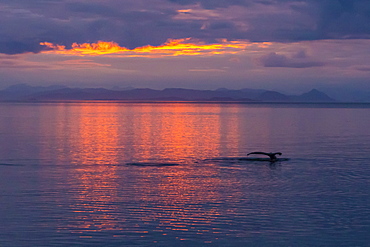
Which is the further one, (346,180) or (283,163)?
(283,163)

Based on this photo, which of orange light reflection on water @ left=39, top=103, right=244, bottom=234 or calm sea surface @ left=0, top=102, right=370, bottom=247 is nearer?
calm sea surface @ left=0, top=102, right=370, bottom=247

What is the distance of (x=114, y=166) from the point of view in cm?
3422

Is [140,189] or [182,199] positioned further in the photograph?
[140,189]

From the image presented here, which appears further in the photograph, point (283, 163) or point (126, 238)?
point (283, 163)

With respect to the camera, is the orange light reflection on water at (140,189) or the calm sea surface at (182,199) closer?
the calm sea surface at (182,199)

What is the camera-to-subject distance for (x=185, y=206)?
2172cm

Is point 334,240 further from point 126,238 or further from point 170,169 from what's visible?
point 170,169

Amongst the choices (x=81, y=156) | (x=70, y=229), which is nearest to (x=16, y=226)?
(x=70, y=229)

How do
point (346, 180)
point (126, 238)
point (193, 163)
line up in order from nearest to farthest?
point (126, 238) < point (346, 180) < point (193, 163)

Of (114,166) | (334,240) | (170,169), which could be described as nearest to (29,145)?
→ (114,166)

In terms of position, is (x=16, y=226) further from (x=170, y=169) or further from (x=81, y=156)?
(x=81, y=156)

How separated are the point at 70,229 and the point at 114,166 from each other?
637 inches

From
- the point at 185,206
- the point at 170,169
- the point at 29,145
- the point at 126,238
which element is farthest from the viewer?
the point at 29,145

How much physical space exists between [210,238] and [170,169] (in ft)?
52.1
